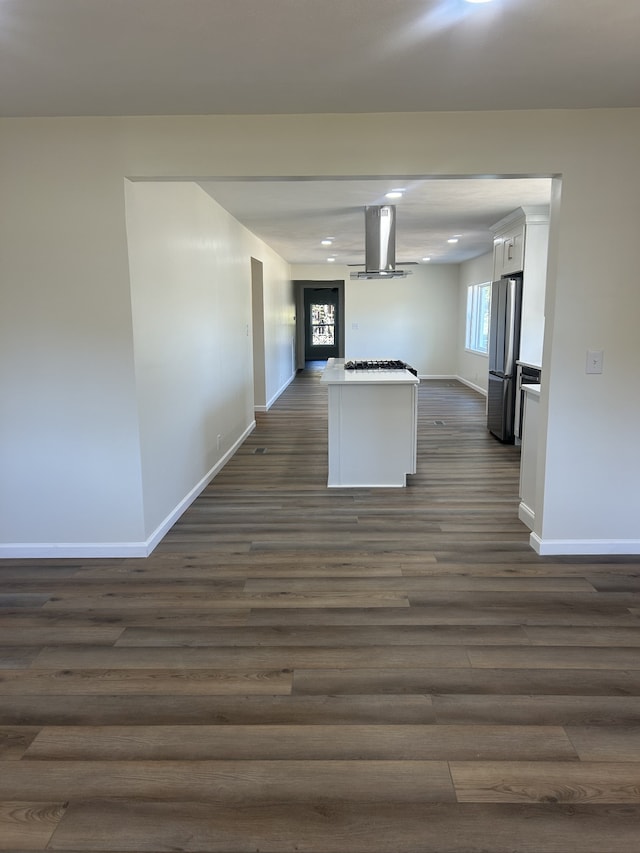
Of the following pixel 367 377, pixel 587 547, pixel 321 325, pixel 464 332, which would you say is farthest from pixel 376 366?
pixel 321 325

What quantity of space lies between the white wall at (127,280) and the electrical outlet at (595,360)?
0.04 metres

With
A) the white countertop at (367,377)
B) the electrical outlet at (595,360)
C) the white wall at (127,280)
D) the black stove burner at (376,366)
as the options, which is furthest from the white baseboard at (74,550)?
the black stove burner at (376,366)

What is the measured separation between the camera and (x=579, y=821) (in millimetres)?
1539

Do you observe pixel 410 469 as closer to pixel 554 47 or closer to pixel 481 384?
pixel 554 47

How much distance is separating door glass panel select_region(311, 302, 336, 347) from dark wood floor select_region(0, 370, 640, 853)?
1361 cm

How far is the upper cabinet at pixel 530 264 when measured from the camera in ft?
18.4

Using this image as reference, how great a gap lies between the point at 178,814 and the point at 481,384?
9.16 m

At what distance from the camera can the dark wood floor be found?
5.08 ft

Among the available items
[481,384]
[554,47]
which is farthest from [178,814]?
[481,384]

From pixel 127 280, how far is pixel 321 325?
46.1ft

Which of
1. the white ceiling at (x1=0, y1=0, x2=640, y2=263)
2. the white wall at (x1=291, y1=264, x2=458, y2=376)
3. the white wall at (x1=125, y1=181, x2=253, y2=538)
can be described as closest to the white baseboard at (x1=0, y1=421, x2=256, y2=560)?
the white wall at (x1=125, y1=181, x2=253, y2=538)

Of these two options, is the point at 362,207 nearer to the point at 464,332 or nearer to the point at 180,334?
the point at 180,334

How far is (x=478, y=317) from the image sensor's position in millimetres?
10164

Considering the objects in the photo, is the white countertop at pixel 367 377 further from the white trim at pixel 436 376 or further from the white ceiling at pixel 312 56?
the white trim at pixel 436 376
